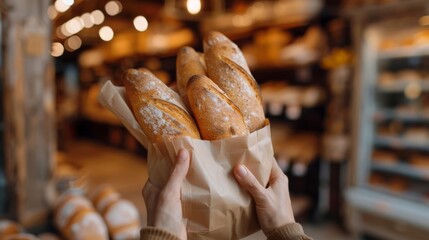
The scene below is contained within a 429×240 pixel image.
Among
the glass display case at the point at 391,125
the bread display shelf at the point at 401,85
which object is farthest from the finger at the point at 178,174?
the bread display shelf at the point at 401,85

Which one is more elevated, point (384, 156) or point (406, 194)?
point (384, 156)

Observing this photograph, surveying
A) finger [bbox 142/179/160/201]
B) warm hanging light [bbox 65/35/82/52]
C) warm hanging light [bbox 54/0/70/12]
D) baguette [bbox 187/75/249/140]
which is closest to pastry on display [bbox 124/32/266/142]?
baguette [bbox 187/75/249/140]

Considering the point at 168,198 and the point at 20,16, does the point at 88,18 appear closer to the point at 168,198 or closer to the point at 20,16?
the point at 20,16

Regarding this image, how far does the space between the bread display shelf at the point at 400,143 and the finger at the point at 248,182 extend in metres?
2.81

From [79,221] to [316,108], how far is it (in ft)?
9.48

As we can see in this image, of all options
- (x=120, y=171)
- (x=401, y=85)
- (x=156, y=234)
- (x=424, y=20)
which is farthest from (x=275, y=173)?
(x=120, y=171)

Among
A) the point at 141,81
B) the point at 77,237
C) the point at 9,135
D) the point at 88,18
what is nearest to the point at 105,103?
the point at 141,81

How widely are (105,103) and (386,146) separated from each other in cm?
336

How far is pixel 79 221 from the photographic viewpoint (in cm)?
140

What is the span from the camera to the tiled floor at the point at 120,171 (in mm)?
3320

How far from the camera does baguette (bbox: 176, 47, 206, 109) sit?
0.88 metres

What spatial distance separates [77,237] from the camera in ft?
4.47

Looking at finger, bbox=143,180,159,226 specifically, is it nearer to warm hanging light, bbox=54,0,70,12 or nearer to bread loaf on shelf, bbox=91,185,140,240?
bread loaf on shelf, bbox=91,185,140,240

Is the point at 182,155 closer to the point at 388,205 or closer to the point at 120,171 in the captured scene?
the point at 388,205
